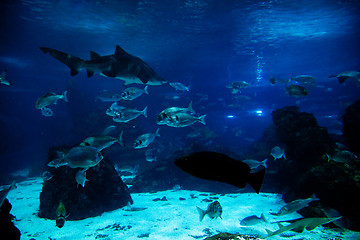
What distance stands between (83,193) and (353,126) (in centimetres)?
1091

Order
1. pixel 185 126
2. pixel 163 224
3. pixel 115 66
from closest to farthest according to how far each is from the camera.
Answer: pixel 115 66
pixel 163 224
pixel 185 126

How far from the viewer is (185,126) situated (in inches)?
656

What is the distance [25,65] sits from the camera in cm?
2761

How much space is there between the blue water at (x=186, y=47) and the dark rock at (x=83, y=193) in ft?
20.3

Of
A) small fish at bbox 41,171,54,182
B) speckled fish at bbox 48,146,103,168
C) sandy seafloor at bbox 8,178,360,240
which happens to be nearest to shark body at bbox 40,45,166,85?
speckled fish at bbox 48,146,103,168

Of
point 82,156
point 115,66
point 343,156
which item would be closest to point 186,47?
point 343,156

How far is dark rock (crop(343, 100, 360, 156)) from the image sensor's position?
7.96 meters

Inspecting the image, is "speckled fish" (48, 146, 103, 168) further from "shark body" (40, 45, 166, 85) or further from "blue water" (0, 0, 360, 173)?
"blue water" (0, 0, 360, 173)

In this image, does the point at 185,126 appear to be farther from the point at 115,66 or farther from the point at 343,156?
the point at 115,66

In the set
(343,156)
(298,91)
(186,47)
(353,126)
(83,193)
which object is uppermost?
(186,47)

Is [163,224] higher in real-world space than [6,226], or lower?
lower

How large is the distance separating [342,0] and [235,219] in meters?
17.4

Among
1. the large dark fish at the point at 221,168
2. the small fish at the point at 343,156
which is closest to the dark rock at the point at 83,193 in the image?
the large dark fish at the point at 221,168

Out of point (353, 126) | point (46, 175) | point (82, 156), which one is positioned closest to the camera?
point (82, 156)
